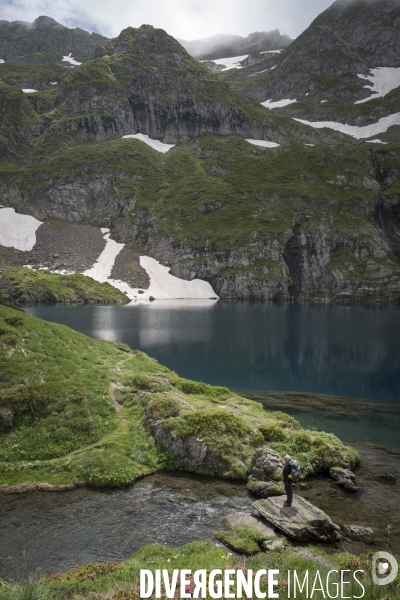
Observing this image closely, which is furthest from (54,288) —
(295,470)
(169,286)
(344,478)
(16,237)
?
(295,470)

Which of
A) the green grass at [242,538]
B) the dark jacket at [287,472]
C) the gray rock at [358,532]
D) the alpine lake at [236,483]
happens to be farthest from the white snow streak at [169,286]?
the gray rock at [358,532]

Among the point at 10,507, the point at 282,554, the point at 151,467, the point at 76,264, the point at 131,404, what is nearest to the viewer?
the point at 282,554

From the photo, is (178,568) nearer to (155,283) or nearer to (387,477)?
(387,477)

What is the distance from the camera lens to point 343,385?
4491 centimetres

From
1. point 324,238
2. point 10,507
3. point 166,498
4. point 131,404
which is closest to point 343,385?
point 131,404

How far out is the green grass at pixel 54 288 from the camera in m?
146

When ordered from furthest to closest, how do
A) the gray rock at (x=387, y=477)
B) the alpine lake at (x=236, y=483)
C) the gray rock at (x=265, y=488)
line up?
the gray rock at (x=387, y=477) < the gray rock at (x=265, y=488) < the alpine lake at (x=236, y=483)

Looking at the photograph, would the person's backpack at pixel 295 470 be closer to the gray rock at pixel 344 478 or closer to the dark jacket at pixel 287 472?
the dark jacket at pixel 287 472

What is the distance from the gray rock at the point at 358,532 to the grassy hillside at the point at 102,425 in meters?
5.51

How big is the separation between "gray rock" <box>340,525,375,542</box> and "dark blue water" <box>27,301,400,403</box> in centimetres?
2578

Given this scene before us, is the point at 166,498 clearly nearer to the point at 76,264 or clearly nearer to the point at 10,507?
the point at 10,507

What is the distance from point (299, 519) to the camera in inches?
630

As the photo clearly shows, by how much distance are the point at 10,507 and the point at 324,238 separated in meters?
193

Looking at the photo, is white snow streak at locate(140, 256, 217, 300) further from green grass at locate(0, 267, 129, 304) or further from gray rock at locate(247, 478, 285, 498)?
gray rock at locate(247, 478, 285, 498)
